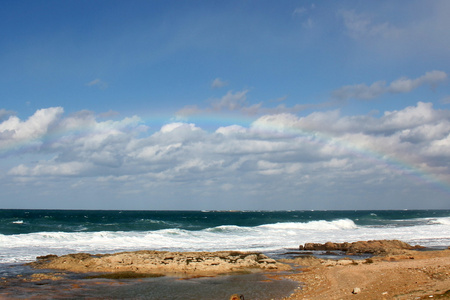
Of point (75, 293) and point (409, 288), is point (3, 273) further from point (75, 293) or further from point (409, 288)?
point (409, 288)

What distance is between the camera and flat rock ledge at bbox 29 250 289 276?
20500 mm

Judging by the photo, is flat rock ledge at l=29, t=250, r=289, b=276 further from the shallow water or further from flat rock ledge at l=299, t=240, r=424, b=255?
flat rock ledge at l=299, t=240, r=424, b=255

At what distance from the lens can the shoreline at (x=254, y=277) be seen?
1453cm

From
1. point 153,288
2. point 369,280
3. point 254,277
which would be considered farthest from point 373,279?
point 153,288

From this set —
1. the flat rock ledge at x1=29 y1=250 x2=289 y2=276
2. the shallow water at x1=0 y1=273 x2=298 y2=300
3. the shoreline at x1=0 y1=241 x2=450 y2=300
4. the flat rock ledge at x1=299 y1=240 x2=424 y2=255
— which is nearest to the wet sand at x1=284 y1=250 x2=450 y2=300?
the shoreline at x1=0 y1=241 x2=450 y2=300

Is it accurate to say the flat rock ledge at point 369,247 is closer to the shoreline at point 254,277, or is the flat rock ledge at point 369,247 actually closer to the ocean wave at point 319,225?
the shoreline at point 254,277

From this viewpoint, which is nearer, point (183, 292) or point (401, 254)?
point (183, 292)

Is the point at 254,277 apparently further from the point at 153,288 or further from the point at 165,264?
the point at 165,264

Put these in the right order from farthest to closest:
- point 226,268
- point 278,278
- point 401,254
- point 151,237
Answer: point 151,237 < point 401,254 < point 226,268 < point 278,278

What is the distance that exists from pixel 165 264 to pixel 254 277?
5.21 meters

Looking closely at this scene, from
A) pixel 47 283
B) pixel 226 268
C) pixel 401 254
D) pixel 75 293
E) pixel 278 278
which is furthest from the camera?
pixel 401 254

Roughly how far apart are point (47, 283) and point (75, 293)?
9.24 ft

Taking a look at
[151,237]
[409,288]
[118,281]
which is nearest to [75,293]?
[118,281]

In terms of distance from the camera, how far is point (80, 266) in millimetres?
21172
